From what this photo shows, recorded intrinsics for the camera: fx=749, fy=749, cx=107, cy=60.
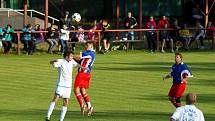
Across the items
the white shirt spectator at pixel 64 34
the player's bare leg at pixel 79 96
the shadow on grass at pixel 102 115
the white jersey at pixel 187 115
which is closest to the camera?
the white jersey at pixel 187 115

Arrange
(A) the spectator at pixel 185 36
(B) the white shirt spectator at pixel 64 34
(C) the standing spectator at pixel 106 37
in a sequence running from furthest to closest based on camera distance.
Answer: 1. (A) the spectator at pixel 185 36
2. (C) the standing spectator at pixel 106 37
3. (B) the white shirt spectator at pixel 64 34

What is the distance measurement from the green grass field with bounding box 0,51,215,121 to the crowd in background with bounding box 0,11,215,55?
3.26ft

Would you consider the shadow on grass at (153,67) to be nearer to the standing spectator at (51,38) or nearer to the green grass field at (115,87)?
the green grass field at (115,87)

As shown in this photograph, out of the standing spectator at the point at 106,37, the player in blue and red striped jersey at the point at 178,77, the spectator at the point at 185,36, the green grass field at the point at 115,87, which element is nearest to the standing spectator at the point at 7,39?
the green grass field at the point at 115,87

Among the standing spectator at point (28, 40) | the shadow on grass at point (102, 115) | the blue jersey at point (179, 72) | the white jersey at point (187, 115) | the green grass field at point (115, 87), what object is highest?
the standing spectator at point (28, 40)

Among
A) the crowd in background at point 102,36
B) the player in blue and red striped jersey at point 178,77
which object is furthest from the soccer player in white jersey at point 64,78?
the crowd in background at point 102,36

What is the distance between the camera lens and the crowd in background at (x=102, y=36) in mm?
36688

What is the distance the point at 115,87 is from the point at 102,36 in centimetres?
1374

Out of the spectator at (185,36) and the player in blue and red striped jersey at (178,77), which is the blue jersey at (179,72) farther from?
the spectator at (185,36)

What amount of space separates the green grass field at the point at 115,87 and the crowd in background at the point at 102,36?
0.99 m

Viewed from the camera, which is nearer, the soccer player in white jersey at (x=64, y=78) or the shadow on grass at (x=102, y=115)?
the soccer player in white jersey at (x=64, y=78)

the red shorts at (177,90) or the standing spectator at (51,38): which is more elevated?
the standing spectator at (51,38)

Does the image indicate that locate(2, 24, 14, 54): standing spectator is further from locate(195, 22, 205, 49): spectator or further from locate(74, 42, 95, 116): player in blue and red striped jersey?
locate(74, 42, 95, 116): player in blue and red striped jersey

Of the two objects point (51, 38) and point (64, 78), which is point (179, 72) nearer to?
point (64, 78)
